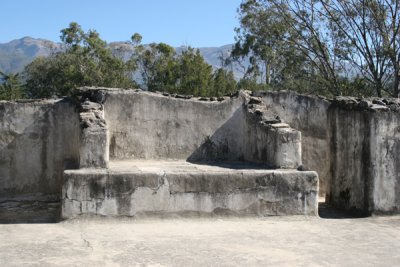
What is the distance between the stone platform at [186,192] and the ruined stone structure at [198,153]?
0.01 metres

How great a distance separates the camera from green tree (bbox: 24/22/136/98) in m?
25.7

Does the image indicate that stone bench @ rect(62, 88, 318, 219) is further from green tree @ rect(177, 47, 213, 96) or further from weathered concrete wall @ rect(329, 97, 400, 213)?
green tree @ rect(177, 47, 213, 96)

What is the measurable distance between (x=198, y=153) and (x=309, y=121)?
6.13 feet

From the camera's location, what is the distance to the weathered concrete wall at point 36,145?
24.8 feet

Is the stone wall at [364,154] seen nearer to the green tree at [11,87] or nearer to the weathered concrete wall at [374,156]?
the weathered concrete wall at [374,156]

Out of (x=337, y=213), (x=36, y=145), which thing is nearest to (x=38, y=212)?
(x=36, y=145)

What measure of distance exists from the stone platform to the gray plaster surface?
0.44 feet

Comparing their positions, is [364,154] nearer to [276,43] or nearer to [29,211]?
[29,211]

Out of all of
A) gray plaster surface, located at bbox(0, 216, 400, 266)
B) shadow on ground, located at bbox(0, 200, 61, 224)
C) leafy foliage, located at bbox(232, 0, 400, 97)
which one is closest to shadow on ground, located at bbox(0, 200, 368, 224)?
shadow on ground, located at bbox(0, 200, 61, 224)

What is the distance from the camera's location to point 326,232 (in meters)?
5.79

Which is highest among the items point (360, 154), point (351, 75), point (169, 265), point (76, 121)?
point (351, 75)

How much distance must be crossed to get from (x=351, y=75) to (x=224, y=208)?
53.3ft

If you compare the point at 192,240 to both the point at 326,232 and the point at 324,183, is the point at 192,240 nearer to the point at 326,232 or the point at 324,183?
the point at 326,232

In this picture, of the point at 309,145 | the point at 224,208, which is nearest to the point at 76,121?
the point at 224,208
